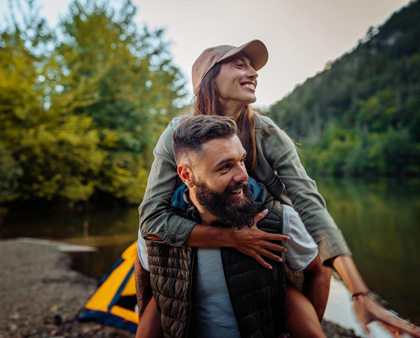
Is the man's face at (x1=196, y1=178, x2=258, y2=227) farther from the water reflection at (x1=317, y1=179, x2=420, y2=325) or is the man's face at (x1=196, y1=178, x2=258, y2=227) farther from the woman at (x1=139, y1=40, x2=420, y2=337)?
the water reflection at (x1=317, y1=179, x2=420, y2=325)

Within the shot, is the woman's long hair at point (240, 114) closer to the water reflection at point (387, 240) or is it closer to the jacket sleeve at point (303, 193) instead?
the jacket sleeve at point (303, 193)

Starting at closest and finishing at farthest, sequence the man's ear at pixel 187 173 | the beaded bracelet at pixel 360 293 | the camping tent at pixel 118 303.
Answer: the beaded bracelet at pixel 360 293 → the man's ear at pixel 187 173 → the camping tent at pixel 118 303

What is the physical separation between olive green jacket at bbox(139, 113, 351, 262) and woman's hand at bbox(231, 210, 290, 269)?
8.7 inches

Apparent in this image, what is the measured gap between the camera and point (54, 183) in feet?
45.9

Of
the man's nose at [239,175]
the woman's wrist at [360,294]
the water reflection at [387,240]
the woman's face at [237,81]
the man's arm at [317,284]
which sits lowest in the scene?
the water reflection at [387,240]

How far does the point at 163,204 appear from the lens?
1.62 meters

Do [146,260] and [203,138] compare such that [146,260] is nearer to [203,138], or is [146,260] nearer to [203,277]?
[203,277]

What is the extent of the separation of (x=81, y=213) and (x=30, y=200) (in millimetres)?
2785

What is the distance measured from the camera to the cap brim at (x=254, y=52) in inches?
65.9

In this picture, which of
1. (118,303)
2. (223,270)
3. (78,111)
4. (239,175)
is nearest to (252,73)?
(239,175)

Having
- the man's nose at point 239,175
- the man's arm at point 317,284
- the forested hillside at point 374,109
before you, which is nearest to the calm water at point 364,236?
the man's arm at point 317,284

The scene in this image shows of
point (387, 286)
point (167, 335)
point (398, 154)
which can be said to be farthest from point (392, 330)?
point (398, 154)

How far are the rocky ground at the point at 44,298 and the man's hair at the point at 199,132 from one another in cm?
368

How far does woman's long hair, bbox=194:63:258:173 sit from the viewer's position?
1725mm
